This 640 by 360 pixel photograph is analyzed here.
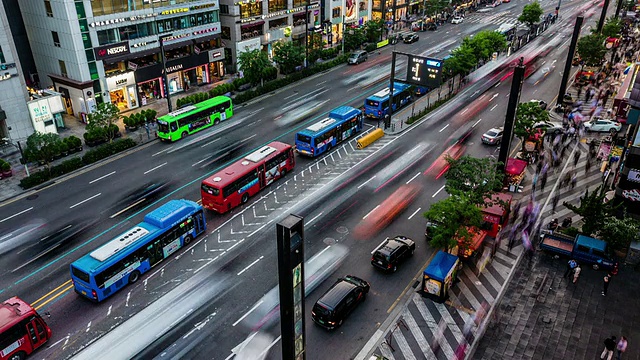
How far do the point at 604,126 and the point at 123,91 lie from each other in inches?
2688

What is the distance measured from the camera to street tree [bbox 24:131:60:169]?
51.6 m

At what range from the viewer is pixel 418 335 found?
32.2m

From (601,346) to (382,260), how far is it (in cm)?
1552

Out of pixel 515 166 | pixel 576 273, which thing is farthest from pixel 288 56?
pixel 576 273

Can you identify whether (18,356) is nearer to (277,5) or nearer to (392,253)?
(392,253)

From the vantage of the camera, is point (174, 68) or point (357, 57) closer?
point (174, 68)

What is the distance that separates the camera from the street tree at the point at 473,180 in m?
37.2

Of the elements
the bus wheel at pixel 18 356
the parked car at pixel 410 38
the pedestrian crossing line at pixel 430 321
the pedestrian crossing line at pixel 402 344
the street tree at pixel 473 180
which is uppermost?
the street tree at pixel 473 180

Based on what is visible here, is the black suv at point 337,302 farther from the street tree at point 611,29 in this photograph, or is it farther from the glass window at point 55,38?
the street tree at point 611,29

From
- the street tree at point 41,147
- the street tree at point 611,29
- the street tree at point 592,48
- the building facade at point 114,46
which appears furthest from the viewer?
the street tree at point 611,29

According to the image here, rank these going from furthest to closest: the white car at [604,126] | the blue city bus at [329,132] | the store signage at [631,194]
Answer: the white car at [604,126]
the blue city bus at [329,132]
the store signage at [631,194]

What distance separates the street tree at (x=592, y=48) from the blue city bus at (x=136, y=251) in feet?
238

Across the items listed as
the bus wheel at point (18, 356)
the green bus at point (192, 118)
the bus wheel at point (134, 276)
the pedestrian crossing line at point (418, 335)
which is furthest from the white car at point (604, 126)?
the bus wheel at point (18, 356)

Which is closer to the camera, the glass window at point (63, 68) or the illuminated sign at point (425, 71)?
the illuminated sign at point (425, 71)
